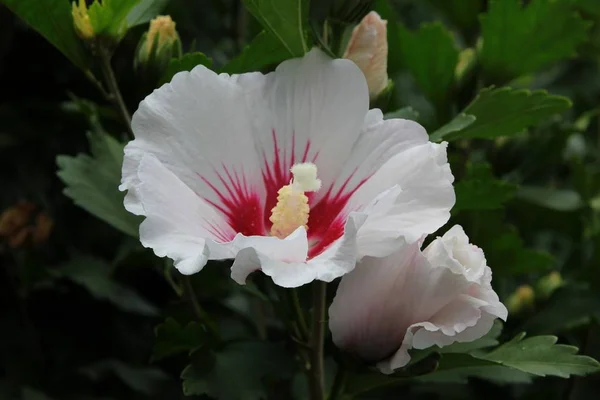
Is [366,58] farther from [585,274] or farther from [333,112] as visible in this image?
[585,274]

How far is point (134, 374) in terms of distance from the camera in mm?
838

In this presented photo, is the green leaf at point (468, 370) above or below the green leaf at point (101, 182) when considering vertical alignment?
below

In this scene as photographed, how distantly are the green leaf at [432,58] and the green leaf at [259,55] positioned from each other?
0.24 m

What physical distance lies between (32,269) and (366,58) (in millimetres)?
498

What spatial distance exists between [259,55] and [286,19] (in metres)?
0.06

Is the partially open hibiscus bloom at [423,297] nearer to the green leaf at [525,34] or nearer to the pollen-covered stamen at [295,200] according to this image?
the pollen-covered stamen at [295,200]

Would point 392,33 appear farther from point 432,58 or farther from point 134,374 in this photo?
point 134,374

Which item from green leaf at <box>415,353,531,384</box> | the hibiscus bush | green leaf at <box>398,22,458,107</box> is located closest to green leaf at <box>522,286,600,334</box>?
the hibiscus bush

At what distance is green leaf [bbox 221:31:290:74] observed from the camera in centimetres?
52

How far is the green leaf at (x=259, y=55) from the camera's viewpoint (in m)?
0.52

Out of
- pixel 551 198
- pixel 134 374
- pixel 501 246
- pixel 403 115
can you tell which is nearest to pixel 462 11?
pixel 551 198

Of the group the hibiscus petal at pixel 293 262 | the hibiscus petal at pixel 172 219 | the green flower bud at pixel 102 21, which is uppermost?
the green flower bud at pixel 102 21

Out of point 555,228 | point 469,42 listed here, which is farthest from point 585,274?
point 469,42

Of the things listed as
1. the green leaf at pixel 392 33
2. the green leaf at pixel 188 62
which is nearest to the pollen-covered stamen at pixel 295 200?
the green leaf at pixel 188 62
